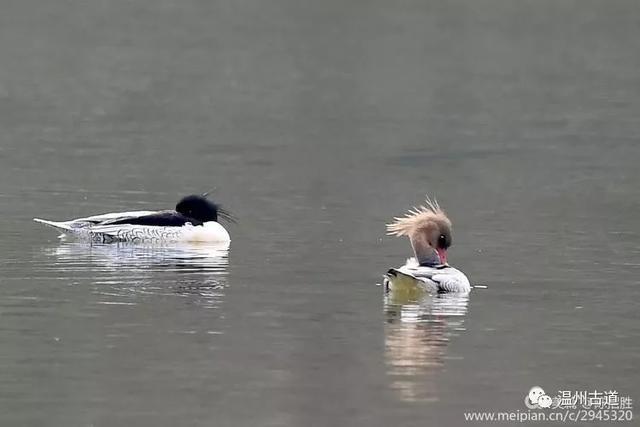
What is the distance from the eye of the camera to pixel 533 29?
172 feet

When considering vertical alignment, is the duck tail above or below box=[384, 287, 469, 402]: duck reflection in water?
above

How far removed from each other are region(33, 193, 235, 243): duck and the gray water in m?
0.29

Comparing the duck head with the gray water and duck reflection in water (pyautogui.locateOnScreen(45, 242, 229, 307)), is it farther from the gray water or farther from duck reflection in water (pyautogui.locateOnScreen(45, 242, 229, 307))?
duck reflection in water (pyautogui.locateOnScreen(45, 242, 229, 307))

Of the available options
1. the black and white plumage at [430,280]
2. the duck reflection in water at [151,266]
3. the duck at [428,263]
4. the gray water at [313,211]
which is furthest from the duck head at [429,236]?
the duck reflection in water at [151,266]

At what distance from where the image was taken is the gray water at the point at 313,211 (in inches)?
520

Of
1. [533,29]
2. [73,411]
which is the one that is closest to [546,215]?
[73,411]

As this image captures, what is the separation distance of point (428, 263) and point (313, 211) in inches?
228

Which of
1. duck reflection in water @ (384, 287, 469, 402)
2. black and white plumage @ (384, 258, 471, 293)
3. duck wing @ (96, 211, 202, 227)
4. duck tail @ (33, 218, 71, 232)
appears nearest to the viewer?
duck reflection in water @ (384, 287, 469, 402)

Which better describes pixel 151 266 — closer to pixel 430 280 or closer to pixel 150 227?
pixel 150 227

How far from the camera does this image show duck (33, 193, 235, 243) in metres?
20.4

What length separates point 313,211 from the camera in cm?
2291

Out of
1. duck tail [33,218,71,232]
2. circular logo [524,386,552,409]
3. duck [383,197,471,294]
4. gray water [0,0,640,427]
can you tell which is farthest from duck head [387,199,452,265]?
duck tail [33,218,71,232]

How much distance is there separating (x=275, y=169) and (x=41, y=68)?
1622 centimetres

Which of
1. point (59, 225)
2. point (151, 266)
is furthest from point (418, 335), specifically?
point (59, 225)
